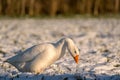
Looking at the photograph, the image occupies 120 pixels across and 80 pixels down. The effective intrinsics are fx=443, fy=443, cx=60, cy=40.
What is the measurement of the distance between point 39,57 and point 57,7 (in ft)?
58.4

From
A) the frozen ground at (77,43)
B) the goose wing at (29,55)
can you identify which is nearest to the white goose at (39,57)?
the goose wing at (29,55)

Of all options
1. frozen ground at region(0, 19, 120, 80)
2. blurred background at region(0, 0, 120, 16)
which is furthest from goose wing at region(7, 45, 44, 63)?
blurred background at region(0, 0, 120, 16)

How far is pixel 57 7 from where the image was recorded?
2631cm

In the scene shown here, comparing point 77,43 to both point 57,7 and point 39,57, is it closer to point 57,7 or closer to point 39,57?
point 39,57

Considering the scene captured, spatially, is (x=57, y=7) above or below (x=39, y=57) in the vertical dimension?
below

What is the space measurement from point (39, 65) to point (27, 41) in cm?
636

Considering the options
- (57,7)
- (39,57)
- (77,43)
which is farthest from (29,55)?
(57,7)

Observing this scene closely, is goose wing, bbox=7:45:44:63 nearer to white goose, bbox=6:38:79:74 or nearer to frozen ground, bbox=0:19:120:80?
white goose, bbox=6:38:79:74

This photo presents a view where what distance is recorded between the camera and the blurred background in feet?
84.7

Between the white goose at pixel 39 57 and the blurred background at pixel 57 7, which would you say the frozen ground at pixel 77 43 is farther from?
the blurred background at pixel 57 7

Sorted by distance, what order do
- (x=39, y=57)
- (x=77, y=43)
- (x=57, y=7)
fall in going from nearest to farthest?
(x=39, y=57)
(x=77, y=43)
(x=57, y=7)

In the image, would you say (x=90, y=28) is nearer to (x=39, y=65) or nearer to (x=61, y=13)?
(x=61, y=13)

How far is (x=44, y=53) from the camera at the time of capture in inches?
343

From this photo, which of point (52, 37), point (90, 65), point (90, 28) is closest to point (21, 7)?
point (90, 28)
